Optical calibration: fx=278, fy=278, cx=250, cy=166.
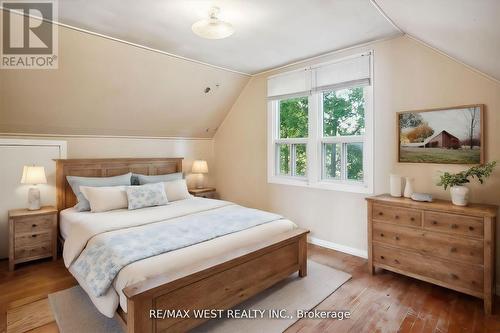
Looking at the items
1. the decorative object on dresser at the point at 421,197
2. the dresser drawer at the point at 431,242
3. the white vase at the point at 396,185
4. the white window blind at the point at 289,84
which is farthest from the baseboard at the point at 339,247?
the white window blind at the point at 289,84

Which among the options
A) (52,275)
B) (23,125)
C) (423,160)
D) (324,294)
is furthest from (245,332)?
(23,125)

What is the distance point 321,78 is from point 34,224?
379 centimetres

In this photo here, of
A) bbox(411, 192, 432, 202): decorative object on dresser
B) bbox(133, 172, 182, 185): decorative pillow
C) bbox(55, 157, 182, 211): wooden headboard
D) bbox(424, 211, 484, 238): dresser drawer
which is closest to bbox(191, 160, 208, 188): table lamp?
bbox(55, 157, 182, 211): wooden headboard

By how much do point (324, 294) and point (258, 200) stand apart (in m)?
2.15

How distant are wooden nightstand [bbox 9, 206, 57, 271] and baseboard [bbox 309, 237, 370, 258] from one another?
3.18 m

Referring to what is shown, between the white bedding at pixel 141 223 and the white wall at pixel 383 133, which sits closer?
the white bedding at pixel 141 223

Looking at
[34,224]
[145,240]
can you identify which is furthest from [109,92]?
[145,240]

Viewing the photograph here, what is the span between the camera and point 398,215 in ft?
8.74

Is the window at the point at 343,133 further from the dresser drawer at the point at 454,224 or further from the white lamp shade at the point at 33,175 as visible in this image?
the white lamp shade at the point at 33,175

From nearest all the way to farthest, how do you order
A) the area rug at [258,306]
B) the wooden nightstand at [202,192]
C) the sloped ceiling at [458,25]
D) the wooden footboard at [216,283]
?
the sloped ceiling at [458,25], the wooden footboard at [216,283], the area rug at [258,306], the wooden nightstand at [202,192]

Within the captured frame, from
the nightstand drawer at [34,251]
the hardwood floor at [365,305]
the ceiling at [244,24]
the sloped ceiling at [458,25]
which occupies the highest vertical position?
the ceiling at [244,24]

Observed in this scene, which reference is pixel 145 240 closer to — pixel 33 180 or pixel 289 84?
pixel 33 180

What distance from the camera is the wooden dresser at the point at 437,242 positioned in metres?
2.22

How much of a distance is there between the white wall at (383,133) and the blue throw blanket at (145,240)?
1.04m
